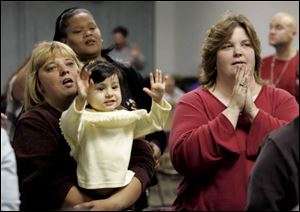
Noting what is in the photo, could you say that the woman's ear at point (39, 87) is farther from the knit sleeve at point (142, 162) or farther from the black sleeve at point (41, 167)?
the knit sleeve at point (142, 162)

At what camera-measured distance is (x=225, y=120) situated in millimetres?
2289

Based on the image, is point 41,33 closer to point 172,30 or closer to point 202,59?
point 172,30


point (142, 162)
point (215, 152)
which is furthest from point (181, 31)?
point (215, 152)

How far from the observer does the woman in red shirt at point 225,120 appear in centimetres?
230

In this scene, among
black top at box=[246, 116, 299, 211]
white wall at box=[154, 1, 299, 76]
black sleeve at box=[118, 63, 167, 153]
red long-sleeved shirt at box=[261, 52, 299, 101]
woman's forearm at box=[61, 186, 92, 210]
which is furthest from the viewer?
white wall at box=[154, 1, 299, 76]

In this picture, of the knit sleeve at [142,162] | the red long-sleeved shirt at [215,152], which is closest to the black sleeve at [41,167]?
the knit sleeve at [142,162]

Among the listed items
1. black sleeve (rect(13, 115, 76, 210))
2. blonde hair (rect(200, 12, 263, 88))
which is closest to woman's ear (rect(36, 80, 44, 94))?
black sleeve (rect(13, 115, 76, 210))

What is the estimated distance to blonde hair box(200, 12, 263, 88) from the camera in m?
2.46

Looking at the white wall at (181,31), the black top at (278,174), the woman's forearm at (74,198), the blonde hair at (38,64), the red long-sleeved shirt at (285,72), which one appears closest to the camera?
the black top at (278,174)

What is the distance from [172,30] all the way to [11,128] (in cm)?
590

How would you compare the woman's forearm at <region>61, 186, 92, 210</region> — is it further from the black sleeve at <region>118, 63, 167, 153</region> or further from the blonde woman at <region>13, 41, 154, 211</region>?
the black sleeve at <region>118, 63, 167, 153</region>

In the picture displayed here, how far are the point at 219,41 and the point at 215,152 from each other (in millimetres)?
440

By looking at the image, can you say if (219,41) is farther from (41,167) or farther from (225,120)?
(41,167)

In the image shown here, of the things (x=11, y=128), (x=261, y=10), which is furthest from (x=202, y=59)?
(x=261, y=10)
